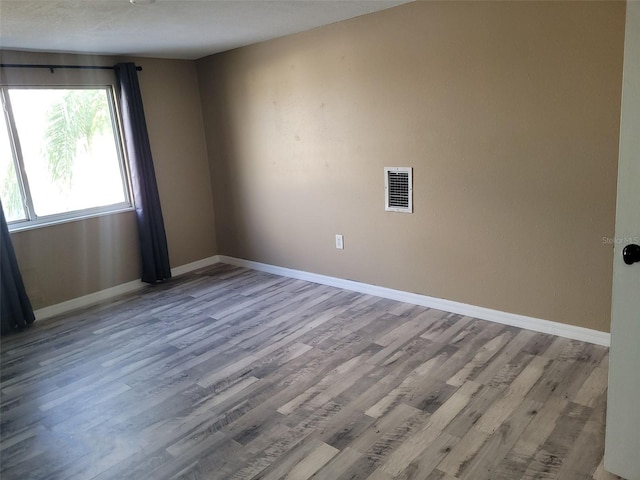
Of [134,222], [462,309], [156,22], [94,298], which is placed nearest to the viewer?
[156,22]

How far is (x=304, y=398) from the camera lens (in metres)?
2.54

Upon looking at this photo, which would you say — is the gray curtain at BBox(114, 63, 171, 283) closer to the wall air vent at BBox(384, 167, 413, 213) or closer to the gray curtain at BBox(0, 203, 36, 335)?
the gray curtain at BBox(0, 203, 36, 335)

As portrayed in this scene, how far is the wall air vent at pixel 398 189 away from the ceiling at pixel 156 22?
117 centimetres

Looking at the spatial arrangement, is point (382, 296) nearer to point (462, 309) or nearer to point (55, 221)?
point (462, 309)

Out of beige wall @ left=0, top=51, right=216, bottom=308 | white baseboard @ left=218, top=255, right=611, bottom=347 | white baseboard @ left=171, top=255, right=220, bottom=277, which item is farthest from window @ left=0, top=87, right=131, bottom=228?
white baseboard @ left=218, top=255, right=611, bottom=347

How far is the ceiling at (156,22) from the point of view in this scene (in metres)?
2.71

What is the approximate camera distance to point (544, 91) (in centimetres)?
278

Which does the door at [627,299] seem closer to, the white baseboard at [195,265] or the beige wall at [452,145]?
the beige wall at [452,145]

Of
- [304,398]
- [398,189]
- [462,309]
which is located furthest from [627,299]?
[398,189]

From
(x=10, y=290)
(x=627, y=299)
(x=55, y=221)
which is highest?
(x=55, y=221)

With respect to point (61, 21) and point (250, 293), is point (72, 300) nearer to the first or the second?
point (250, 293)

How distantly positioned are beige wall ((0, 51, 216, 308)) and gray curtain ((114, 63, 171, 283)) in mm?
151

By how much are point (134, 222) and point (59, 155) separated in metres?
0.89

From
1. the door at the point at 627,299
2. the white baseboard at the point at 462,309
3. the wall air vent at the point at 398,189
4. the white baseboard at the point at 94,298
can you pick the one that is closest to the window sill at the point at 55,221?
the white baseboard at the point at 94,298
